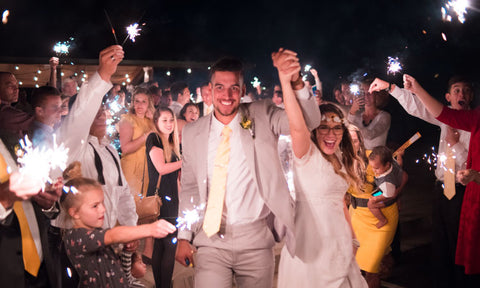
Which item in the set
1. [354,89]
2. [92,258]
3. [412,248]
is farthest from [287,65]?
[412,248]

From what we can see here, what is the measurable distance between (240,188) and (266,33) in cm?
196

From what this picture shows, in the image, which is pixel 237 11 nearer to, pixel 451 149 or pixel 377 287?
pixel 451 149

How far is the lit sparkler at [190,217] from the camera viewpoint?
3248mm

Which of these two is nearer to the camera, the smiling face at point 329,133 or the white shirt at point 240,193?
the white shirt at point 240,193

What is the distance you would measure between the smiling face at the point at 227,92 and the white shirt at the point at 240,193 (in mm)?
149

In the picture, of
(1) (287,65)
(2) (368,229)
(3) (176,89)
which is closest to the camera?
(1) (287,65)

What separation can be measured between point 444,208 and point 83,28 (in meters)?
3.80

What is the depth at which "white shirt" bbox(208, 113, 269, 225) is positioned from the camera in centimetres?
316

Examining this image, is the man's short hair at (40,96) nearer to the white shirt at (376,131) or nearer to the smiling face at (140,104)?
the smiling face at (140,104)

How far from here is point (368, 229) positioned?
4812 mm

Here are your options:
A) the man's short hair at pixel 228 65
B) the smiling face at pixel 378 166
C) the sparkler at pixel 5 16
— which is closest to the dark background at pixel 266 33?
the sparkler at pixel 5 16

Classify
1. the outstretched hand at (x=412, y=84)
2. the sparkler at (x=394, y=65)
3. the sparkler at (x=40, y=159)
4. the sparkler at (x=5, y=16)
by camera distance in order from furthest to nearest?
the sparkler at (x=394, y=65)
the outstretched hand at (x=412, y=84)
the sparkler at (x=5, y=16)
the sparkler at (x=40, y=159)

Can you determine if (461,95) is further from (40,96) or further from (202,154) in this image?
(40,96)

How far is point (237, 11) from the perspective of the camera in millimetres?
4691
